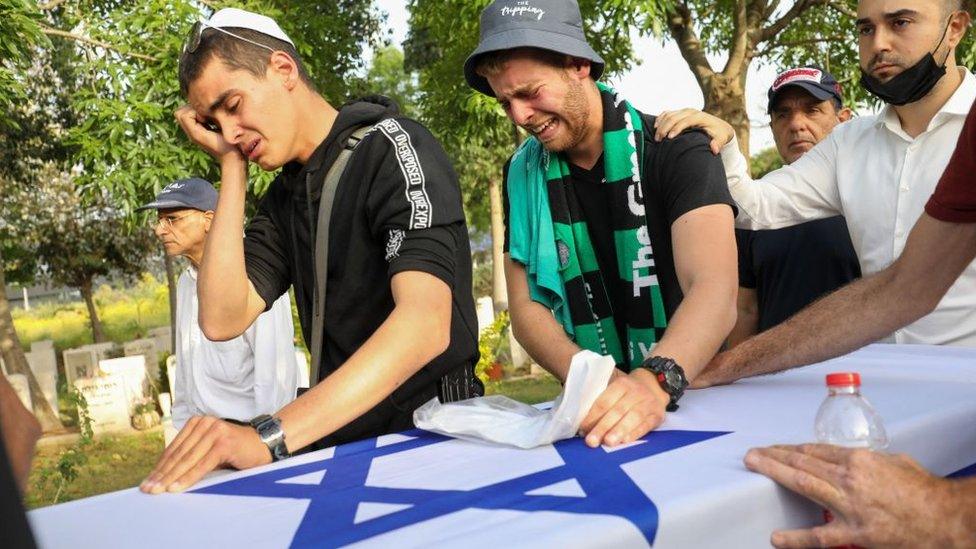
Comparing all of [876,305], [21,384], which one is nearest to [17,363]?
[21,384]

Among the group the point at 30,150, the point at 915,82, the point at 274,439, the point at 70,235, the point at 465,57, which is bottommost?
the point at 70,235

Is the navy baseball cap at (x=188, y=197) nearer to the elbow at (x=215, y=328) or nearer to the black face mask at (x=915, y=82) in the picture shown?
the elbow at (x=215, y=328)

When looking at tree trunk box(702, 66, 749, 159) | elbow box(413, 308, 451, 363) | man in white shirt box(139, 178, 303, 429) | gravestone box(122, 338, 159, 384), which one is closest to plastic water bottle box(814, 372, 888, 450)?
elbow box(413, 308, 451, 363)

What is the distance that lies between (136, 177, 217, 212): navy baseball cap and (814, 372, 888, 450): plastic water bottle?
382cm

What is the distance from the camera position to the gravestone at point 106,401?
11203 mm

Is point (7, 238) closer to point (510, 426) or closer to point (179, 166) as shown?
point (179, 166)

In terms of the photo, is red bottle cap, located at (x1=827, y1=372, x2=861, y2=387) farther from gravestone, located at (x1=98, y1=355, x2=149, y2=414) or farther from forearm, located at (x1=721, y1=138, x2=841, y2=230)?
gravestone, located at (x1=98, y1=355, x2=149, y2=414)

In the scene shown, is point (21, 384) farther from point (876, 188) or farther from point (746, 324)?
point (876, 188)

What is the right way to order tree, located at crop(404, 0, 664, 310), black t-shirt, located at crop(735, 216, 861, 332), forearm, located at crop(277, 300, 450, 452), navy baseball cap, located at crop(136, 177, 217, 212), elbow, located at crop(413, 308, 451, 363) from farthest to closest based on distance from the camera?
tree, located at crop(404, 0, 664, 310) < navy baseball cap, located at crop(136, 177, 217, 212) < black t-shirt, located at crop(735, 216, 861, 332) < elbow, located at crop(413, 308, 451, 363) < forearm, located at crop(277, 300, 450, 452)

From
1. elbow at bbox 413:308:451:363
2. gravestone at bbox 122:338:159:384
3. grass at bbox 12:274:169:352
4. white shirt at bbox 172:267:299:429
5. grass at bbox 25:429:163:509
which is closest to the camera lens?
elbow at bbox 413:308:451:363

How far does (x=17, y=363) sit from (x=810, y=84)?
10.0 metres

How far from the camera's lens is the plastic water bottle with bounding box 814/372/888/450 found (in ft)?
5.58

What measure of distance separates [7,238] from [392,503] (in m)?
19.1

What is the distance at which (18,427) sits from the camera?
1218 millimetres
